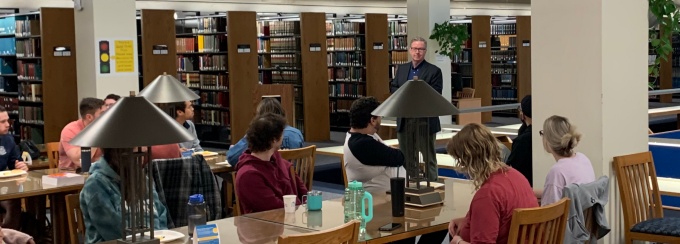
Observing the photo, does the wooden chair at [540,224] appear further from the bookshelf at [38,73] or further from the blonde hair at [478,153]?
the bookshelf at [38,73]

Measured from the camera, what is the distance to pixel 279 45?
1409 centimetres

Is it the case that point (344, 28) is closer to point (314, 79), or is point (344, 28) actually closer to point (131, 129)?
point (314, 79)

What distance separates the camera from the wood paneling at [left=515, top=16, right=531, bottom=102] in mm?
16750

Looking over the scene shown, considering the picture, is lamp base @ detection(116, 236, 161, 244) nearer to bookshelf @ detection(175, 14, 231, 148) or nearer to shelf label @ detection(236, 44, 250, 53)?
shelf label @ detection(236, 44, 250, 53)

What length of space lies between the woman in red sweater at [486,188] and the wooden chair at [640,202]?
4.93 ft

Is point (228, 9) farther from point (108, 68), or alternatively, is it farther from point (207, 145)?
point (108, 68)

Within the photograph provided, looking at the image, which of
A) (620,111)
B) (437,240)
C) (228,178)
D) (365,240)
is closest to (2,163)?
(228,178)

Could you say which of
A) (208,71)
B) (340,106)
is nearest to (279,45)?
(208,71)

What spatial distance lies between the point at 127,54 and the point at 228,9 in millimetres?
4731

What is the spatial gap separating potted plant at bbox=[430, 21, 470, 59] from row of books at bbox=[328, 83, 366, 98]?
263 cm

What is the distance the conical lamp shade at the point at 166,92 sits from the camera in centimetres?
654

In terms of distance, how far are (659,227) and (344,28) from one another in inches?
410

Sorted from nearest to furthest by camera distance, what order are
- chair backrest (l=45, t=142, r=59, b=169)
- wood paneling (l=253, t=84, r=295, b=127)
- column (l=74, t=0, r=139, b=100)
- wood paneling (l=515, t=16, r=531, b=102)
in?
chair backrest (l=45, t=142, r=59, b=169) < column (l=74, t=0, r=139, b=100) < wood paneling (l=253, t=84, r=295, b=127) < wood paneling (l=515, t=16, r=531, b=102)

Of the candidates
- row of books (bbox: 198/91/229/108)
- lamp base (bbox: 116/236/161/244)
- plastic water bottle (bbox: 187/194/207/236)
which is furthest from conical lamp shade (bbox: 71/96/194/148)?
row of books (bbox: 198/91/229/108)
